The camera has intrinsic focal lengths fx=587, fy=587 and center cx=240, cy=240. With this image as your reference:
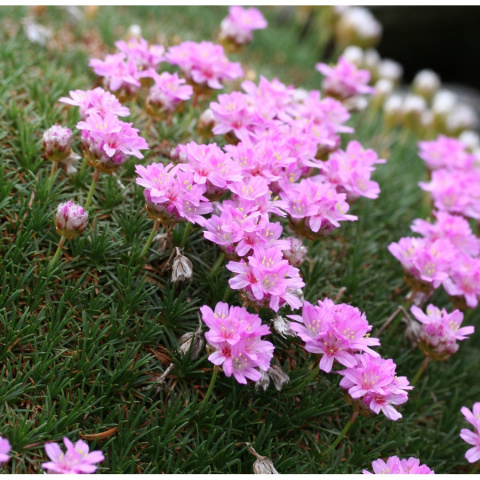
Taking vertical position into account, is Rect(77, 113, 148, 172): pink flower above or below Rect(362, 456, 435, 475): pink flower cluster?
above

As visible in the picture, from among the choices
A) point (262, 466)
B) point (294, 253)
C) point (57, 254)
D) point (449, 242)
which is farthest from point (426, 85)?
point (262, 466)

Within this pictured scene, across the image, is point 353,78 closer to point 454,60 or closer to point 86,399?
point 86,399

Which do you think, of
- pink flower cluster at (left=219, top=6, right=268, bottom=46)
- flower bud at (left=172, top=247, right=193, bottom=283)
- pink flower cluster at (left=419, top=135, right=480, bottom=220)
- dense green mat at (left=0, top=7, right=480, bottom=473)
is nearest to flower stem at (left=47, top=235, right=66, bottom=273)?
dense green mat at (left=0, top=7, right=480, bottom=473)

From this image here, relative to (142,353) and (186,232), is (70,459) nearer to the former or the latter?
(142,353)

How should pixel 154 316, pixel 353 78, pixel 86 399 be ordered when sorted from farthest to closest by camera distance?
pixel 353 78
pixel 154 316
pixel 86 399

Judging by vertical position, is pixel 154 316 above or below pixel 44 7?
below

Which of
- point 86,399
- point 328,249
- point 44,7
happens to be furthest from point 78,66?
point 86,399

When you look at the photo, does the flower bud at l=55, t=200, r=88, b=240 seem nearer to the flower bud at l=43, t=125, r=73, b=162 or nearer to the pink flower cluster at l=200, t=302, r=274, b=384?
the flower bud at l=43, t=125, r=73, b=162
